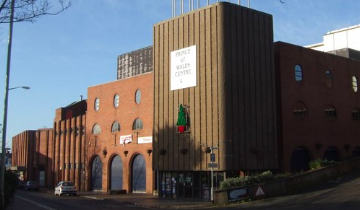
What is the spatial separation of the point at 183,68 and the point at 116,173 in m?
19.3

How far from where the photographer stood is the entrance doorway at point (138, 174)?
49625 millimetres

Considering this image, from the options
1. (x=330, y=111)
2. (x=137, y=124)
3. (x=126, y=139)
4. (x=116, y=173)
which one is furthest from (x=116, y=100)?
(x=330, y=111)

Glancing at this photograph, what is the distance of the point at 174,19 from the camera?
41.9m

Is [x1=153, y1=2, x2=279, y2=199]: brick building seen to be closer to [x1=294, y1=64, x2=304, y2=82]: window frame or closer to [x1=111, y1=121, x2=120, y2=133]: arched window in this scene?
[x1=294, y1=64, x2=304, y2=82]: window frame

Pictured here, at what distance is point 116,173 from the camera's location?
54.4 m

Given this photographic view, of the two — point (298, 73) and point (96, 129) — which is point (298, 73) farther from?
point (96, 129)

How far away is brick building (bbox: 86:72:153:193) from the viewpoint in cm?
4947

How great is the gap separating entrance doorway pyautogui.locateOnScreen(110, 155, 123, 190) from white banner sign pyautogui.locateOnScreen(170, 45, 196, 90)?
53.2ft

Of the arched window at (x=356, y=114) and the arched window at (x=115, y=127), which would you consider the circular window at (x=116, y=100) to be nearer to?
the arched window at (x=115, y=127)

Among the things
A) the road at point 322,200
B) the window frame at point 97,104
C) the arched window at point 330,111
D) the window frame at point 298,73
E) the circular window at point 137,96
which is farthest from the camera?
the window frame at point 97,104

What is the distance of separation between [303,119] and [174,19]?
1503 centimetres

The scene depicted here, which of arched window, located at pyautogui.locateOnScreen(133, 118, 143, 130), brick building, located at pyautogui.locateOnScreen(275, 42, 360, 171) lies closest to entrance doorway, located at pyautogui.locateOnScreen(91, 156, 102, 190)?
arched window, located at pyautogui.locateOnScreen(133, 118, 143, 130)

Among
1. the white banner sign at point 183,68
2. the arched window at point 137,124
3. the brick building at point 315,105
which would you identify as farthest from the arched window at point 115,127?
the brick building at point 315,105

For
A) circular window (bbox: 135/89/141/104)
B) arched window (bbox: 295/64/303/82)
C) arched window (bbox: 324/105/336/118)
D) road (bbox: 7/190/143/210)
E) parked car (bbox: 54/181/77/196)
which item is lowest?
Answer: road (bbox: 7/190/143/210)
